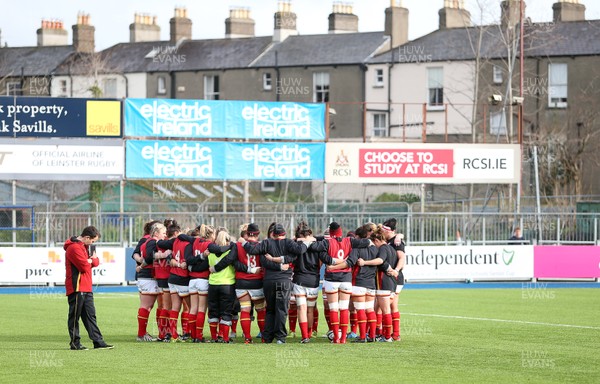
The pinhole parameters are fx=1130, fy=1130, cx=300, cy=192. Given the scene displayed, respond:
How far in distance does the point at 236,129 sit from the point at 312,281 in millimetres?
16060

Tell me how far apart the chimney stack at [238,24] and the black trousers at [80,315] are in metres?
51.9

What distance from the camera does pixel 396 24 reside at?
61406mm

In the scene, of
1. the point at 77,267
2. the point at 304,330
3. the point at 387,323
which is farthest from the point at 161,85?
the point at 77,267

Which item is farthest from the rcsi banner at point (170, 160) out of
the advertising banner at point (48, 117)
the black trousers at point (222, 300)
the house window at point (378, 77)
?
the house window at point (378, 77)

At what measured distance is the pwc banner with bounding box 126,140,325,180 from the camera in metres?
33.2

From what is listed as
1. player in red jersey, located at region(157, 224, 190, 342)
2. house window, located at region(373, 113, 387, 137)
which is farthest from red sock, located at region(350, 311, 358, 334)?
house window, located at region(373, 113, 387, 137)

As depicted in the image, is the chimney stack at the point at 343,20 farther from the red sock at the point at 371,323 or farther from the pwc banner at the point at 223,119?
the red sock at the point at 371,323

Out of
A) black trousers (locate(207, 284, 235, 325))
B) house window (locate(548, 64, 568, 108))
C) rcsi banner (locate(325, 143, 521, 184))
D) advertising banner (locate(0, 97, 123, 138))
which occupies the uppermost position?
house window (locate(548, 64, 568, 108))

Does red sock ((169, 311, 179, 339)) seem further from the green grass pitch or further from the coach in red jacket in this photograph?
the coach in red jacket

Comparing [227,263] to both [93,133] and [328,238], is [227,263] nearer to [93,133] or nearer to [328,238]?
[328,238]

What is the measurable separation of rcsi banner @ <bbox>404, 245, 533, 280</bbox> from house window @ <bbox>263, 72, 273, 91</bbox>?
29574 millimetres

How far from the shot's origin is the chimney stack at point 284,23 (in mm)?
64812

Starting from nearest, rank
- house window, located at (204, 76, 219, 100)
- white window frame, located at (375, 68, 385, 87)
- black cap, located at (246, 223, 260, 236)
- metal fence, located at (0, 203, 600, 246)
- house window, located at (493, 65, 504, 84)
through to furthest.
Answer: black cap, located at (246, 223, 260, 236)
metal fence, located at (0, 203, 600, 246)
house window, located at (493, 65, 504, 84)
white window frame, located at (375, 68, 385, 87)
house window, located at (204, 76, 219, 100)

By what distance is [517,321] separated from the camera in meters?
22.6
